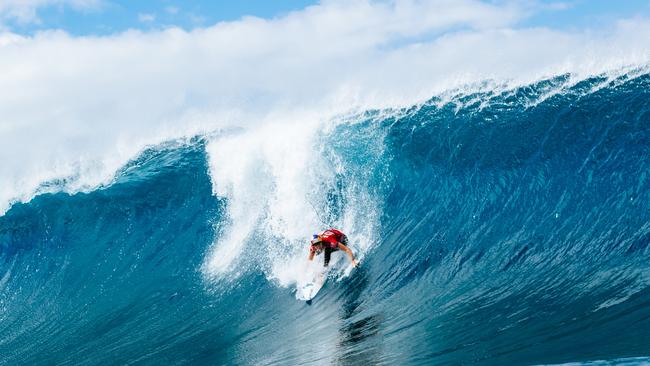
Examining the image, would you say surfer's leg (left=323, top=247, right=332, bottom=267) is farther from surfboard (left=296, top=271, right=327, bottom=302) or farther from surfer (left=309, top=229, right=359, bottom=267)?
surfboard (left=296, top=271, right=327, bottom=302)

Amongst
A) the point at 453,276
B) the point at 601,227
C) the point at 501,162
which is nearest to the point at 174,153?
the point at 501,162

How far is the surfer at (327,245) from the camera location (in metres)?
11.9

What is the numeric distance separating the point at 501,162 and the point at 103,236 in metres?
10.2

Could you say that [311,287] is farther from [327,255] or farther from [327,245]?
[327,245]

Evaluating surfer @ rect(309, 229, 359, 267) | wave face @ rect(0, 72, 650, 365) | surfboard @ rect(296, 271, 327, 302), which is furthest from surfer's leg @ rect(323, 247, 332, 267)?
wave face @ rect(0, 72, 650, 365)

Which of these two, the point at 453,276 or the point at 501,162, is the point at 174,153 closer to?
the point at 501,162

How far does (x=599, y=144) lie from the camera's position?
44.7 feet

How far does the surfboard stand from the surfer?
27cm

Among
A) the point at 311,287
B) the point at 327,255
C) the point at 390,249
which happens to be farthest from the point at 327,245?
the point at 390,249

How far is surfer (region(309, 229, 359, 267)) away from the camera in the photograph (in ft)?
39.0

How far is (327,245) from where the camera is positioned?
11.9 meters

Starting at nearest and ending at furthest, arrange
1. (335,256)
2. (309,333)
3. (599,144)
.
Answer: (309,333) < (335,256) < (599,144)

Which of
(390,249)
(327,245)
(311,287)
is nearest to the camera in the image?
(311,287)

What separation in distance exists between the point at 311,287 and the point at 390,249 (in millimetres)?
1840
